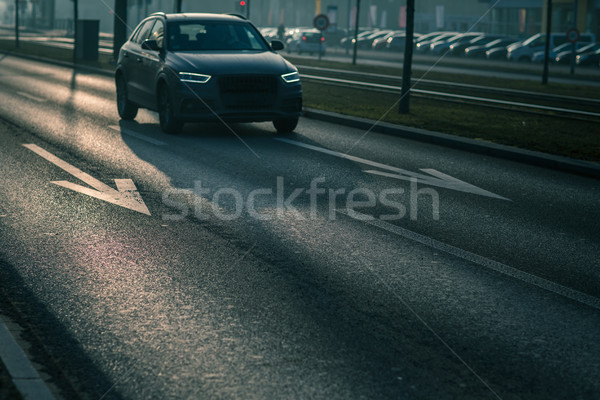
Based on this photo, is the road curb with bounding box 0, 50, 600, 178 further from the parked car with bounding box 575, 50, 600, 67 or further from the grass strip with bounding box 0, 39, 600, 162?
the parked car with bounding box 575, 50, 600, 67

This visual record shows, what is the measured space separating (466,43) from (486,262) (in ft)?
172

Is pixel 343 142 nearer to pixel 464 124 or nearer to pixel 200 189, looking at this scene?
pixel 464 124

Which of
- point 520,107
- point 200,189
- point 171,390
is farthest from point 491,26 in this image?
point 171,390

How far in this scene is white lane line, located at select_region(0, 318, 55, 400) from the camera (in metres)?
3.79

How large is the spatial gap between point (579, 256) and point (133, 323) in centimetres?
342

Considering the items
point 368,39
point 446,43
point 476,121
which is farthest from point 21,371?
point 368,39

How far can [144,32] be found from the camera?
50.2ft

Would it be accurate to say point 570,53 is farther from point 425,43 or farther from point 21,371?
point 21,371

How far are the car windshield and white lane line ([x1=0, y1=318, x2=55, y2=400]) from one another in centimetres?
1001

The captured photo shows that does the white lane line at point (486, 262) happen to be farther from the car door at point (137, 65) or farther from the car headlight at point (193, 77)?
the car door at point (137, 65)

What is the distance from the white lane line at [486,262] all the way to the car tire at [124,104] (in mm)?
8374

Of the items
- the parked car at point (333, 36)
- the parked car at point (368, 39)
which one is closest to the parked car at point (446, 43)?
the parked car at point (368, 39)

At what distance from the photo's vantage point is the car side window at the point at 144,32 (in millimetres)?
15148

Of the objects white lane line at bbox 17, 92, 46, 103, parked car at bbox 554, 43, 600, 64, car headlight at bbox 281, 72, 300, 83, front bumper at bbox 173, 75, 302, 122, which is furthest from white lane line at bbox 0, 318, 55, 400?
parked car at bbox 554, 43, 600, 64
